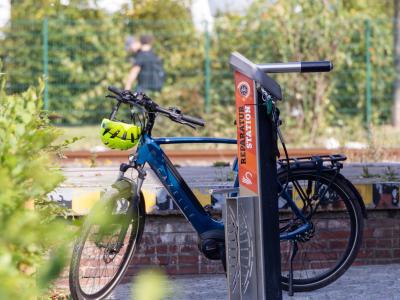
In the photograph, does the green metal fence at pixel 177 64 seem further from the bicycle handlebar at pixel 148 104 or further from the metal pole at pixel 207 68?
the bicycle handlebar at pixel 148 104

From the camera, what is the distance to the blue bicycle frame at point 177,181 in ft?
16.2

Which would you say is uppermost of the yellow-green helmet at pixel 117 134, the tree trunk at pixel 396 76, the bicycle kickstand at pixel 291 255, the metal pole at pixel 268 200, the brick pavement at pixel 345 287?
the tree trunk at pixel 396 76

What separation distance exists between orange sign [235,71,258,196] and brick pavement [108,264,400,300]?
3.41 ft

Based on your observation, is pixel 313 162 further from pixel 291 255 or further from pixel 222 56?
pixel 222 56

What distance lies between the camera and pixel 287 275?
525 centimetres

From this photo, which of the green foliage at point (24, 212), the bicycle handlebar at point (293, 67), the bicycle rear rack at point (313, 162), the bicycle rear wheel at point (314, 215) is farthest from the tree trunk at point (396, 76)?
the green foliage at point (24, 212)

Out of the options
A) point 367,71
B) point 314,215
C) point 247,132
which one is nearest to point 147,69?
point 367,71

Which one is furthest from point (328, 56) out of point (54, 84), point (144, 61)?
point (54, 84)

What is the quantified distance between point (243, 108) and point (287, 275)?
4.73ft

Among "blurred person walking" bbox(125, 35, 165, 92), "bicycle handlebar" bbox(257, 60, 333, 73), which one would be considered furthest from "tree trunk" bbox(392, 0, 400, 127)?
"bicycle handlebar" bbox(257, 60, 333, 73)

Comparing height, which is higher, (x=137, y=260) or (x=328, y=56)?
(x=328, y=56)

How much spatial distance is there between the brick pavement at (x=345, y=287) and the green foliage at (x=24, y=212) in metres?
2.04

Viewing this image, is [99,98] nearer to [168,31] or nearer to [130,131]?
[168,31]

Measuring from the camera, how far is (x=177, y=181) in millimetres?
5020
